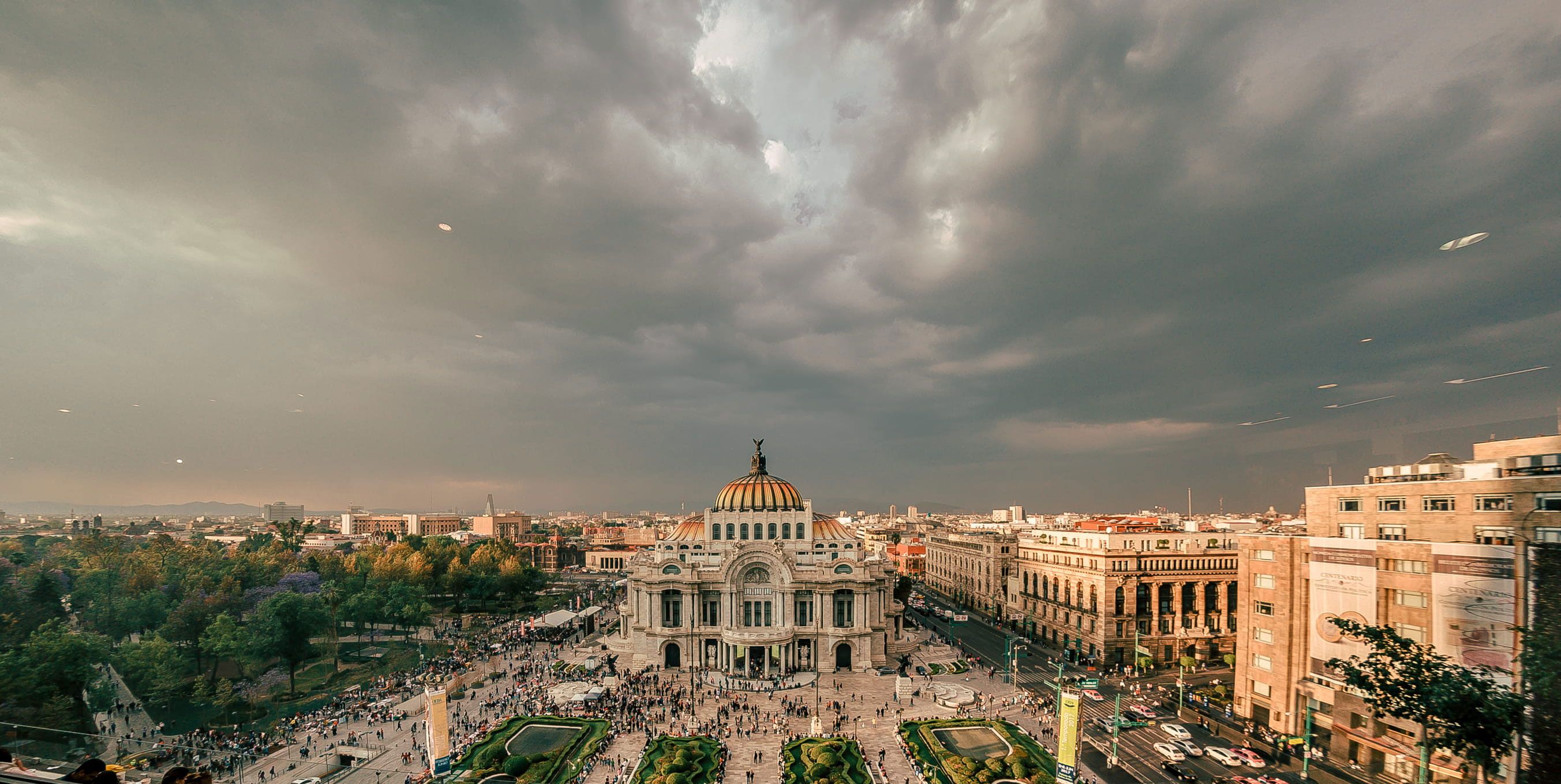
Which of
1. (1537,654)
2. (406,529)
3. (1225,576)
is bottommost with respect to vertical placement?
(406,529)

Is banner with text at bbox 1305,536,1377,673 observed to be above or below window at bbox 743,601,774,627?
above

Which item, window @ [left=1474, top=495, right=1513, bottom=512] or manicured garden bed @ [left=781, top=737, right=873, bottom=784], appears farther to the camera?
manicured garden bed @ [left=781, top=737, right=873, bottom=784]

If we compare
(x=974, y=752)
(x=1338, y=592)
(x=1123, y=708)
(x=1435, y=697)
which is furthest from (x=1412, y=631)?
(x=974, y=752)

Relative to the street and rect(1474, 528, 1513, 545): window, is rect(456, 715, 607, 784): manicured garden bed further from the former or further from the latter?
rect(1474, 528, 1513, 545): window

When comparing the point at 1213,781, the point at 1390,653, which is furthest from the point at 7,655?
the point at 1390,653

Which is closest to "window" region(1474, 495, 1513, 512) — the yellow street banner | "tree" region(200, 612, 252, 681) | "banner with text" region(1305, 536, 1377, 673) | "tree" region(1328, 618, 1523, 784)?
"banner with text" region(1305, 536, 1377, 673)

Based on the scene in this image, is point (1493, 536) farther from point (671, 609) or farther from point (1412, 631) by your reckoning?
point (671, 609)

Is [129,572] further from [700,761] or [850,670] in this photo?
[850,670]
